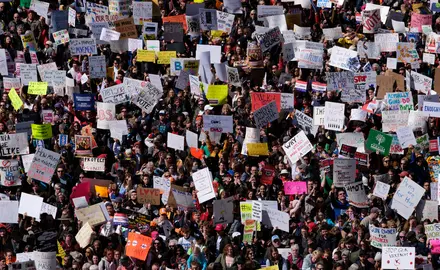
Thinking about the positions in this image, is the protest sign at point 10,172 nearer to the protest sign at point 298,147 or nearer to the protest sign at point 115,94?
the protest sign at point 115,94

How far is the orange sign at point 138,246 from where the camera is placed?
25.7 m

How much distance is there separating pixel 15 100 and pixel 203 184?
19.1 feet

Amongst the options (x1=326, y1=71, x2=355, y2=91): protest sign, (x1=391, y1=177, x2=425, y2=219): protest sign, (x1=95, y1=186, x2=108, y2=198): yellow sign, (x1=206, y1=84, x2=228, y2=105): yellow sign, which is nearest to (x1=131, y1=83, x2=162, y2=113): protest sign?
(x1=206, y1=84, x2=228, y2=105): yellow sign

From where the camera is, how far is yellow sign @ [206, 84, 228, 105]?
28.8 metres

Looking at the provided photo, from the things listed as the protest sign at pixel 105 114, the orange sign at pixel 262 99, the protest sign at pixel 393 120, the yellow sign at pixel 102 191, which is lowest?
the yellow sign at pixel 102 191

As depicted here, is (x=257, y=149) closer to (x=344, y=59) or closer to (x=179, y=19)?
(x=344, y=59)

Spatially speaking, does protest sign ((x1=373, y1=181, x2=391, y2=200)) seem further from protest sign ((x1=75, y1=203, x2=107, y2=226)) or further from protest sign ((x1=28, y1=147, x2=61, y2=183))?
protest sign ((x1=28, y1=147, x2=61, y2=183))

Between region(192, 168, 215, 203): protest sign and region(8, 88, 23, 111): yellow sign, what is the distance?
5411 millimetres

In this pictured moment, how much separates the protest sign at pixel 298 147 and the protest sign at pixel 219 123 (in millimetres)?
1444

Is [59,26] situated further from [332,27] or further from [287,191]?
[287,191]

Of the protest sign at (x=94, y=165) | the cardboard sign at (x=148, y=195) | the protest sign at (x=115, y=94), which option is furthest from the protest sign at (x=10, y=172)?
the cardboard sign at (x=148, y=195)

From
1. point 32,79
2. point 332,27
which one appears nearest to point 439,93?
point 332,27

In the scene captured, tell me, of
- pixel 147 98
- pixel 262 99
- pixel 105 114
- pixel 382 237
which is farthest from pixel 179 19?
pixel 382 237

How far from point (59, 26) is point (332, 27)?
225 inches
